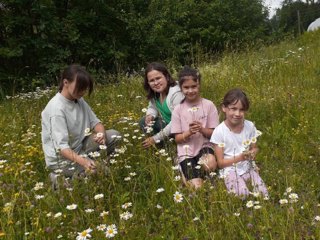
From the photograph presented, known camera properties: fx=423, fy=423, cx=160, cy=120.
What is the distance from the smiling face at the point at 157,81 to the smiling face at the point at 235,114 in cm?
110

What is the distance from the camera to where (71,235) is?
89.8 inches

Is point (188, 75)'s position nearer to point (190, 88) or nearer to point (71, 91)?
point (190, 88)

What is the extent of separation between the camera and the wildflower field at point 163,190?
91.7 inches

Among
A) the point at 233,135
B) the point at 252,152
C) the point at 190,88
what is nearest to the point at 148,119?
the point at 190,88

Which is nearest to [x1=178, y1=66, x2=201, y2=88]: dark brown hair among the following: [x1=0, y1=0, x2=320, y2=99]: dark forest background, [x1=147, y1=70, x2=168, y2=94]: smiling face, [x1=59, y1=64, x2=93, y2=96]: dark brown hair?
[x1=147, y1=70, x2=168, y2=94]: smiling face

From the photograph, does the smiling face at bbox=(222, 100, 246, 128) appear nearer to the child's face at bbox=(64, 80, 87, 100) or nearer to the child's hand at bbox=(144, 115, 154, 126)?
the child's hand at bbox=(144, 115, 154, 126)

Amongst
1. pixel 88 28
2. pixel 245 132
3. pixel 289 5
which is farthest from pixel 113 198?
pixel 289 5

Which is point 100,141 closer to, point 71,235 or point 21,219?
point 21,219

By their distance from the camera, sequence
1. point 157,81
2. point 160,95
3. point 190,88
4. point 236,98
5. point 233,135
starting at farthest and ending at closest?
1. point 160,95
2. point 157,81
3. point 190,88
4. point 233,135
5. point 236,98

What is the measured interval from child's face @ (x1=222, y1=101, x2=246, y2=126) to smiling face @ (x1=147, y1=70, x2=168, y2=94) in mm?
1102

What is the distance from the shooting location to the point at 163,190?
2.80 m

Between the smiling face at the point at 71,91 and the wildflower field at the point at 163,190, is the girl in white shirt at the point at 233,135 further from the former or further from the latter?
the smiling face at the point at 71,91

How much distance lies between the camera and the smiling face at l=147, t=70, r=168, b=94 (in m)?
4.37

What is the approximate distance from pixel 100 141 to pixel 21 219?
108cm
